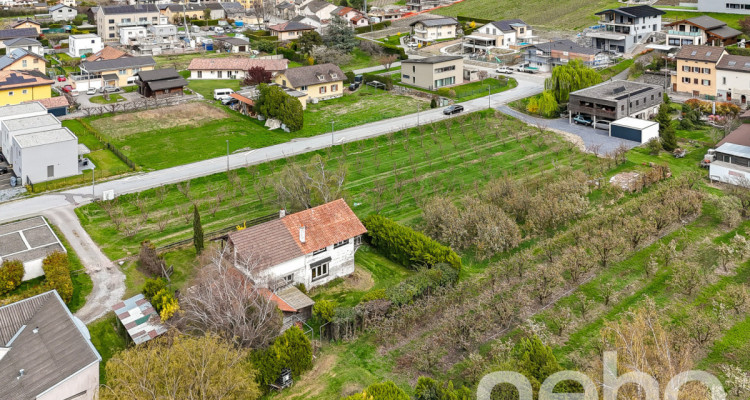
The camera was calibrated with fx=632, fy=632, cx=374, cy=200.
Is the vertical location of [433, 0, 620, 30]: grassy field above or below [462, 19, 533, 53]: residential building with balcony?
above

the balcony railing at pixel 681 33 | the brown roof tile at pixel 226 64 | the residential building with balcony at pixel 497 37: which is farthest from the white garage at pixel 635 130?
the brown roof tile at pixel 226 64

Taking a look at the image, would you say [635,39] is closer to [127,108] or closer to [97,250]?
[127,108]

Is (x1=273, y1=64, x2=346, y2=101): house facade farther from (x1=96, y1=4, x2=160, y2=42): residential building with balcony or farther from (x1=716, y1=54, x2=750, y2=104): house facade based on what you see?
(x1=96, y1=4, x2=160, y2=42): residential building with balcony

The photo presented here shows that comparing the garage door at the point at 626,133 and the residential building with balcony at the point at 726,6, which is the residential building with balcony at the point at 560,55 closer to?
the garage door at the point at 626,133

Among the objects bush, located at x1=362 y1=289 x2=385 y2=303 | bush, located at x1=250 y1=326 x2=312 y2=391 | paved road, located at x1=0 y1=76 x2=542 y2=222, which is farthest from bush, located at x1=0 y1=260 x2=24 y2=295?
bush, located at x1=362 y1=289 x2=385 y2=303

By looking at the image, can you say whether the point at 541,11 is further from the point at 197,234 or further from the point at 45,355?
the point at 45,355

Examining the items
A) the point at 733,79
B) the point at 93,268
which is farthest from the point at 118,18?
the point at 733,79

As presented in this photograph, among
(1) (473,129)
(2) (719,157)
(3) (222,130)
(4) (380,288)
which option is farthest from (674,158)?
(3) (222,130)
